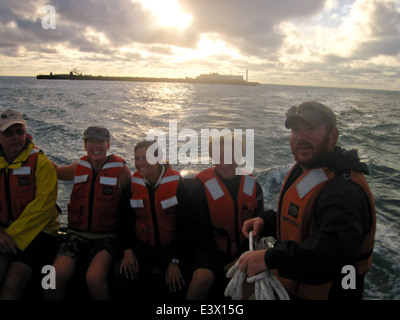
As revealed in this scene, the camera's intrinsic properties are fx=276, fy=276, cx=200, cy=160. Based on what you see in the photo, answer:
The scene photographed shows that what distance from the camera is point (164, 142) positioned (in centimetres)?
991

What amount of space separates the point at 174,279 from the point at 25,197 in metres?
1.47

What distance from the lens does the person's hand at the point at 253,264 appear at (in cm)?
144

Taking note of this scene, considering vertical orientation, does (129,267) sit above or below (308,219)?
below

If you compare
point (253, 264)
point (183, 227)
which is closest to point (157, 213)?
point (183, 227)

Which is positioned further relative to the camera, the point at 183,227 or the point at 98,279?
the point at 183,227

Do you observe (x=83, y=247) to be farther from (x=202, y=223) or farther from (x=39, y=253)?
(x=202, y=223)

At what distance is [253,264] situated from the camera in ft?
4.81

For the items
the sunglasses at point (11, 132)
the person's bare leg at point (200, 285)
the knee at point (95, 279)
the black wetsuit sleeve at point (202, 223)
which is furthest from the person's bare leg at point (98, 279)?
the sunglasses at point (11, 132)

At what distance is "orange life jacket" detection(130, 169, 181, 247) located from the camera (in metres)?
2.36

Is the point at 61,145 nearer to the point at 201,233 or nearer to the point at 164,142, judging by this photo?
the point at 164,142

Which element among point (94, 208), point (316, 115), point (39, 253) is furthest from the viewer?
point (94, 208)

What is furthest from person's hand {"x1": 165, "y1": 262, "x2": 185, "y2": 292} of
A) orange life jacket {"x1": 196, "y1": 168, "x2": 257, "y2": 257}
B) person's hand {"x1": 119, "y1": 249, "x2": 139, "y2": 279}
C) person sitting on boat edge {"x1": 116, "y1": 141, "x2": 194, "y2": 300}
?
orange life jacket {"x1": 196, "y1": 168, "x2": 257, "y2": 257}

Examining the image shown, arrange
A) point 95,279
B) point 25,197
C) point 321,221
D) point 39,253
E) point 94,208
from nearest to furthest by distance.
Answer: point 321,221 → point 95,279 → point 39,253 → point 25,197 → point 94,208

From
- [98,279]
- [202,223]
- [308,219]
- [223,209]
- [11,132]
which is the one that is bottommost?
[98,279]
